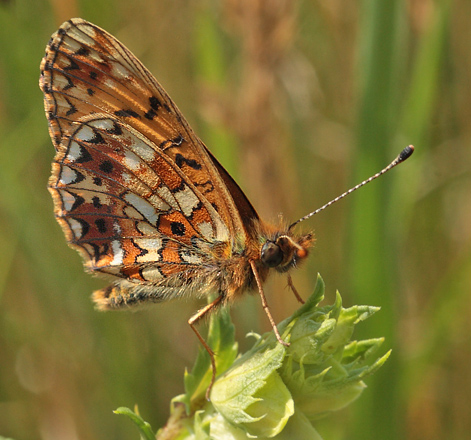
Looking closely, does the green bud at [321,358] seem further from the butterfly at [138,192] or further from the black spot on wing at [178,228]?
the black spot on wing at [178,228]

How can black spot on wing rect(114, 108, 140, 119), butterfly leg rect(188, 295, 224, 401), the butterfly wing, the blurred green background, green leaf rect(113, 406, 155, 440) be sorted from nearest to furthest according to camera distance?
green leaf rect(113, 406, 155, 440)
butterfly leg rect(188, 295, 224, 401)
the butterfly wing
black spot on wing rect(114, 108, 140, 119)
the blurred green background

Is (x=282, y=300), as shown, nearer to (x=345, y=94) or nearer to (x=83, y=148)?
(x=345, y=94)

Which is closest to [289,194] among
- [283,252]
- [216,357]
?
[283,252]

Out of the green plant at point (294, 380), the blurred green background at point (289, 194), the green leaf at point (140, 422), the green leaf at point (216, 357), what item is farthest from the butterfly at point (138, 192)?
the blurred green background at point (289, 194)

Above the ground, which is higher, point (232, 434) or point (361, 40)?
point (361, 40)

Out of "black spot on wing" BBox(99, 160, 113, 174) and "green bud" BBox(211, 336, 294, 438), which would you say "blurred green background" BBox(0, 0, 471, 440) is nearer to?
"black spot on wing" BBox(99, 160, 113, 174)

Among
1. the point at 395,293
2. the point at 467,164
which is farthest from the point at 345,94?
the point at 395,293

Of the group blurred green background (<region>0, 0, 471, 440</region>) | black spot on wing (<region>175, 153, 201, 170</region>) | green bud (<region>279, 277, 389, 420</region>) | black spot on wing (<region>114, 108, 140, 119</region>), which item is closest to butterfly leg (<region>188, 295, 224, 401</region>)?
green bud (<region>279, 277, 389, 420</region>)
